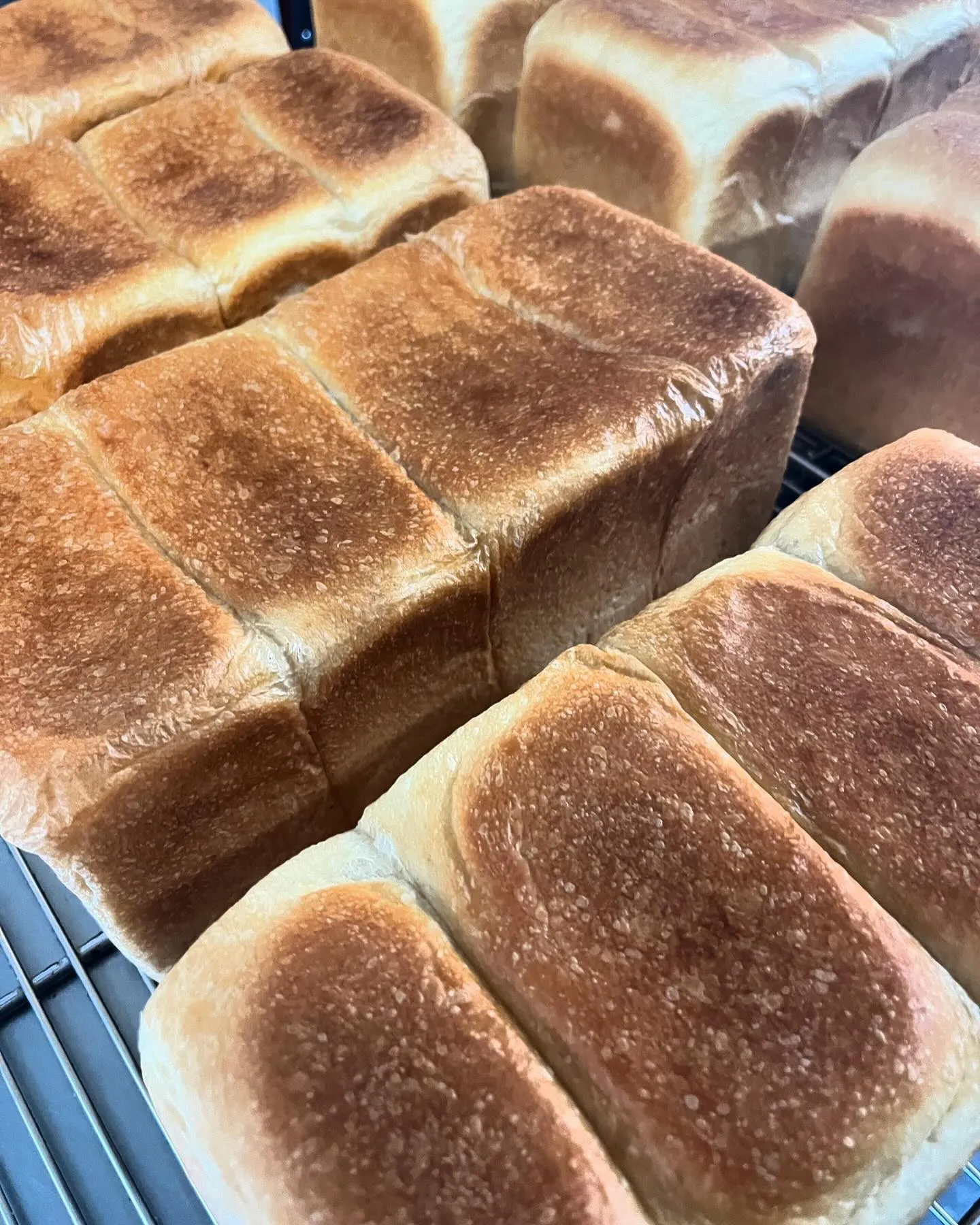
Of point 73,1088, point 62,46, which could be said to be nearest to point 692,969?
point 73,1088

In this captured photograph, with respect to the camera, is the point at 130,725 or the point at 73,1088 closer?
the point at 130,725

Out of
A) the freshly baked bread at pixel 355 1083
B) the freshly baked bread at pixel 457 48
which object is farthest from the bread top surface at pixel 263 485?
the freshly baked bread at pixel 457 48

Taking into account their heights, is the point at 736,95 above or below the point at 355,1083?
above

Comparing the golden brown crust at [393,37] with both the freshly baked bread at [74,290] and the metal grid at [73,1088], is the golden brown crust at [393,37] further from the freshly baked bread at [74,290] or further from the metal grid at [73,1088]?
the metal grid at [73,1088]

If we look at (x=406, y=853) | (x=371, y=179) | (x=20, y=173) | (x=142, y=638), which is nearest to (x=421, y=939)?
(x=406, y=853)

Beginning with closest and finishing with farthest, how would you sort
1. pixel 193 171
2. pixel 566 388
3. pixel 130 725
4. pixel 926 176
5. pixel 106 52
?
pixel 130 725 < pixel 566 388 < pixel 926 176 < pixel 193 171 < pixel 106 52

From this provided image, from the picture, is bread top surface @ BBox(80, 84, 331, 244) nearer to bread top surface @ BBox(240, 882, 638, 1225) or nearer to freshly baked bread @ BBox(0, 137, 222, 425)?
freshly baked bread @ BBox(0, 137, 222, 425)

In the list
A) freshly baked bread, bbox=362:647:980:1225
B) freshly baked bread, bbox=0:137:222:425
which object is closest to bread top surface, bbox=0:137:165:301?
freshly baked bread, bbox=0:137:222:425

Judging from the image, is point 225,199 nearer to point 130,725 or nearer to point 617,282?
point 617,282
